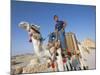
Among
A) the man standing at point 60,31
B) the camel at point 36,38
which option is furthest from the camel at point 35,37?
the man standing at point 60,31

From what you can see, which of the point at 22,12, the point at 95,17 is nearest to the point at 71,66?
the point at 95,17

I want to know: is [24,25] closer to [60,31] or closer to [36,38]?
[36,38]

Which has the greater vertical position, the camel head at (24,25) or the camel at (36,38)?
the camel head at (24,25)

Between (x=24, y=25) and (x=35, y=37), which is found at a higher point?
(x=24, y=25)

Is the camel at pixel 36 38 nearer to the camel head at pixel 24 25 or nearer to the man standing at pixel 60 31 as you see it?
the camel head at pixel 24 25

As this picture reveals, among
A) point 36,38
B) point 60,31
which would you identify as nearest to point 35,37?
point 36,38

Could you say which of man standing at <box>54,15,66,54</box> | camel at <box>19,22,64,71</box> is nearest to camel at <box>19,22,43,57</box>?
camel at <box>19,22,64,71</box>

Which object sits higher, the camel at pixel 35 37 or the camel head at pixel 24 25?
the camel head at pixel 24 25

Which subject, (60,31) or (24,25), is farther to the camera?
(60,31)

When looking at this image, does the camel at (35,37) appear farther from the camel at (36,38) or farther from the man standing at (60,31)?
the man standing at (60,31)

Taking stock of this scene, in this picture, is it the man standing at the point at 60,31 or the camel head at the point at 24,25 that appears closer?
the camel head at the point at 24,25

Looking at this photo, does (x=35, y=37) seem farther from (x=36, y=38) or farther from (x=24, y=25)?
(x=24, y=25)

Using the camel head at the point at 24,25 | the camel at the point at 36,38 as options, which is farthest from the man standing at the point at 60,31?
the camel head at the point at 24,25
